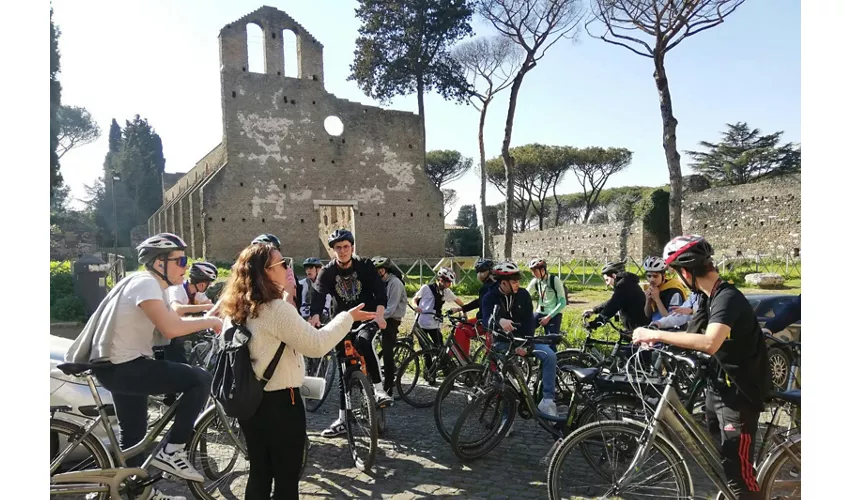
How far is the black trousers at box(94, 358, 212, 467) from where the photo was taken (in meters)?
2.69

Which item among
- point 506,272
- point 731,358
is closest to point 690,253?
point 731,358

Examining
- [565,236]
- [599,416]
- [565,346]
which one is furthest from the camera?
[565,236]

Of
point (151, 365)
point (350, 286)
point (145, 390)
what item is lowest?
point (145, 390)

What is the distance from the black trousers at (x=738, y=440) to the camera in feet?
7.93

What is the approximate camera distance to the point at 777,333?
4.89 metres

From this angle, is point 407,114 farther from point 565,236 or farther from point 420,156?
point 565,236

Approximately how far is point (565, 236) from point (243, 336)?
2832 centimetres

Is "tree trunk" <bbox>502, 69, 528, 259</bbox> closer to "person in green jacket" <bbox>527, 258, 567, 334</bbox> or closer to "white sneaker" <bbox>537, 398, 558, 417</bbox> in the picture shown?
"person in green jacket" <bbox>527, 258, 567, 334</bbox>

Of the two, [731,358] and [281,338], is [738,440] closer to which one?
[731,358]

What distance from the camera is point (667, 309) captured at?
15.9ft

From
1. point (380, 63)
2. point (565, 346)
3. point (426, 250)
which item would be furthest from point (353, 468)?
point (426, 250)

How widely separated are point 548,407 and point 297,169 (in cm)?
1837

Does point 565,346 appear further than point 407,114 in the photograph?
No
